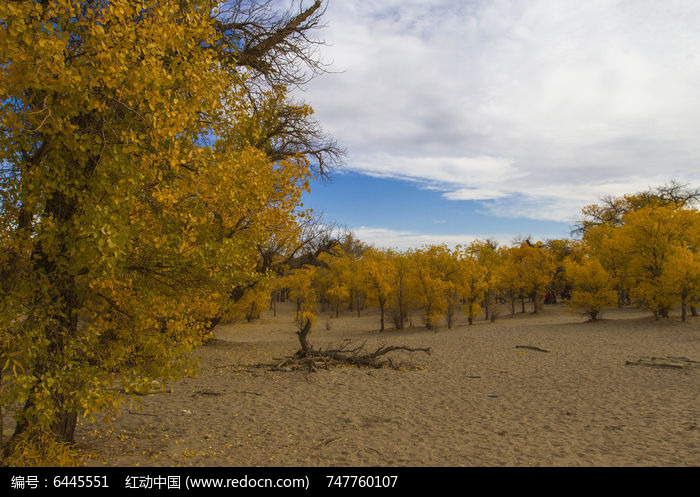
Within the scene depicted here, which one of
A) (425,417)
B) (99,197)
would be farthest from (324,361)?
(99,197)

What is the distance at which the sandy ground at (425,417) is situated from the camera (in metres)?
5.66

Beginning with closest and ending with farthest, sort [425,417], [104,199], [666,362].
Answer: [104,199]
[425,417]
[666,362]

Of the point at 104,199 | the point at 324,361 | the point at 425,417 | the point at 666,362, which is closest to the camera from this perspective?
the point at 104,199

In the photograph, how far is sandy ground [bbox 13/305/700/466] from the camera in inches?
223

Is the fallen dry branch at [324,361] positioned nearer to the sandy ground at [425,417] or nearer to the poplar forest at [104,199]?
the sandy ground at [425,417]

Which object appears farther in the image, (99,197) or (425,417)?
(425,417)

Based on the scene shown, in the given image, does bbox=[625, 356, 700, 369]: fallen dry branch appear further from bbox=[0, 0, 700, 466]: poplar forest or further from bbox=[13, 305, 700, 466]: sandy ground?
bbox=[0, 0, 700, 466]: poplar forest

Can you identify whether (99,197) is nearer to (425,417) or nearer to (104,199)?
(104,199)

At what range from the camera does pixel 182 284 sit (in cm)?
529

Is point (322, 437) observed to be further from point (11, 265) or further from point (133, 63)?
point (133, 63)

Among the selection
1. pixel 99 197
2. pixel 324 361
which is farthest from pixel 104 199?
pixel 324 361

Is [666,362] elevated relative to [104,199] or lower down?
lower down

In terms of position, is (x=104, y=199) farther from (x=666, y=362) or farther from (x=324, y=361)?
(x=666, y=362)

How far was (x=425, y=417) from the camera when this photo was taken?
7.71 m
